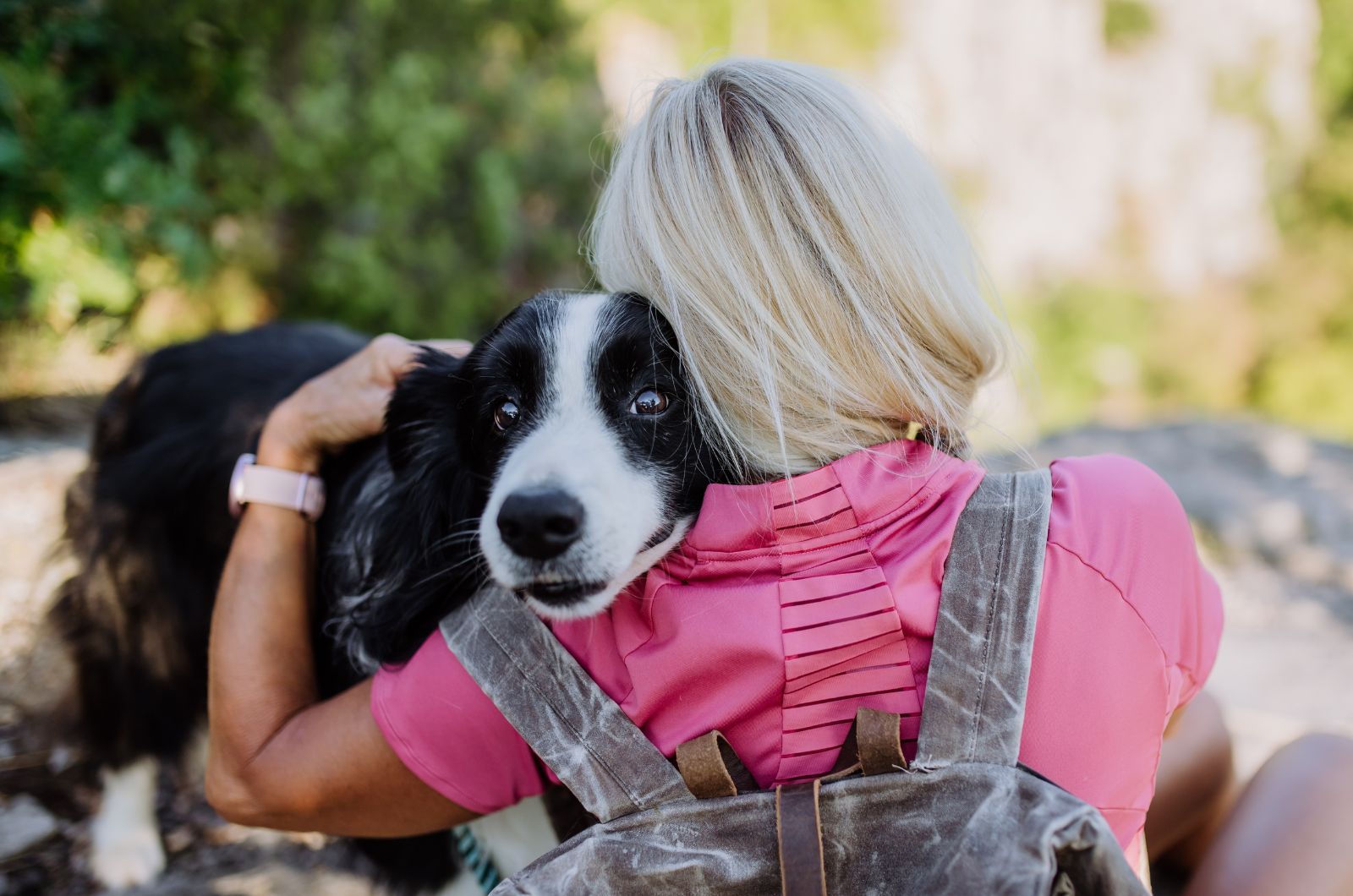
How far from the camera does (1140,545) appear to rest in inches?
43.4

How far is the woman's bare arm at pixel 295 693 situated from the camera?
1263 millimetres

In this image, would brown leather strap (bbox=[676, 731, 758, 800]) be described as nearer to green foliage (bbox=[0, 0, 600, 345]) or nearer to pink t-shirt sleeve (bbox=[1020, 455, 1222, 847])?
pink t-shirt sleeve (bbox=[1020, 455, 1222, 847])

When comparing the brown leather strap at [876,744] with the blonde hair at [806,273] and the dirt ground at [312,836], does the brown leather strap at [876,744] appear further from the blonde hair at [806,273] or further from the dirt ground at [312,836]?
the dirt ground at [312,836]

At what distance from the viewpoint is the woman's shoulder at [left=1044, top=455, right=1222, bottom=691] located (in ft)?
3.52

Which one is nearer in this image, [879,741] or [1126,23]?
[879,741]

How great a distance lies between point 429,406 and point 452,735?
61cm

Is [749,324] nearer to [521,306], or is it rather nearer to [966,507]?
[966,507]

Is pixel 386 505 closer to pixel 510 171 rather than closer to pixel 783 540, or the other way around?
pixel 783 540

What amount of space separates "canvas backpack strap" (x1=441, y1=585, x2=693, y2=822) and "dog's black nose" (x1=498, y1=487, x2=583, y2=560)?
91 mm

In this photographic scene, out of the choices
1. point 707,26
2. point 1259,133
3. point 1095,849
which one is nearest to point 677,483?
point 1095,849

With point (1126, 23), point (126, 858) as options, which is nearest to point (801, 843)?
point (126, 858)

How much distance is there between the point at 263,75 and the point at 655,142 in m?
4.40

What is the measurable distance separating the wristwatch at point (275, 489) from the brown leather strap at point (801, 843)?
101 cm

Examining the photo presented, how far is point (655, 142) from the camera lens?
1316 millimetres
